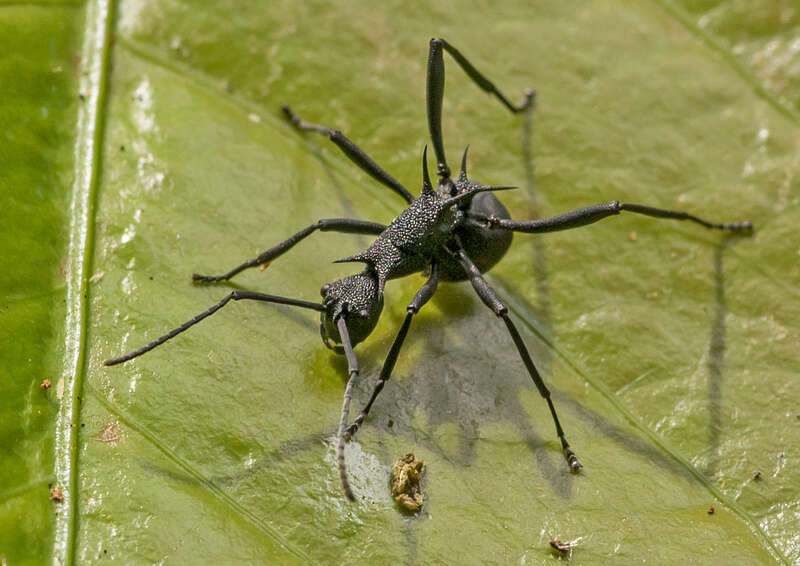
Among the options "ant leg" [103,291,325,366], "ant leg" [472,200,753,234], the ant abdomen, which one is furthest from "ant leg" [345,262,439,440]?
"ant leg" [472,200,753,234]

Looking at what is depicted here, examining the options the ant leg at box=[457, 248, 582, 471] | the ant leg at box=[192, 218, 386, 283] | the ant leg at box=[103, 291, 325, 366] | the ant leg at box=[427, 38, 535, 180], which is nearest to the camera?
the ant leg at box=[103, 291, 325, 366]

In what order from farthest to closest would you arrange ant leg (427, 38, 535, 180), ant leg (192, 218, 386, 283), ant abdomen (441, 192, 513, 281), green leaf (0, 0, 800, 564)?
ant leg (427, 38, 535, 180) → ant abdomen (441, 192, 513, 281) → ant leg (192, 218, 386, 283) → green leaf (0, 0, 800, 564)

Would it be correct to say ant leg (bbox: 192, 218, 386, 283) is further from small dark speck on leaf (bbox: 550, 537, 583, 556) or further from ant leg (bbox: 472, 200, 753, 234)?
small dark speck on leaf (bbox: 550, 537, 583, 556)

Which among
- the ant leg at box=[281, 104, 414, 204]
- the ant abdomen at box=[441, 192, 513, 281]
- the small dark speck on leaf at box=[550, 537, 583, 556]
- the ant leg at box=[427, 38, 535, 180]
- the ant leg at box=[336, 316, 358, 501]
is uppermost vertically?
the ant leg at box=[427, 38, 535, 180]

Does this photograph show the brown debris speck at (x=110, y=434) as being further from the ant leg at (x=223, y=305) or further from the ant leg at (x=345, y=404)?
the ant leg at (x=345, y=404)

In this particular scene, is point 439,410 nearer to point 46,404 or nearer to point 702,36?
point 46,404

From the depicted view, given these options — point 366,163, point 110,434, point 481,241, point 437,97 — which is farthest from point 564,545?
point 437,97
